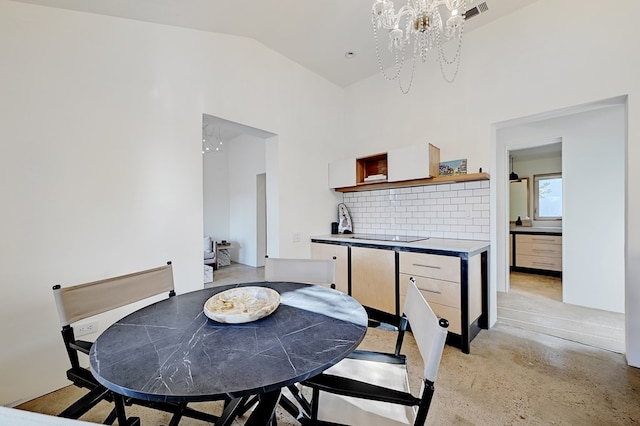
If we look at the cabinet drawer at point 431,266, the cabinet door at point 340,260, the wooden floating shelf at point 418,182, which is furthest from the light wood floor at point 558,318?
the cabinet door at point 340,260

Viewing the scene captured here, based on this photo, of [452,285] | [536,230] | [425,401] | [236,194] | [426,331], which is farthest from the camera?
[236,194]

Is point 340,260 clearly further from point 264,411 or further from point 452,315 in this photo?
point 264,411

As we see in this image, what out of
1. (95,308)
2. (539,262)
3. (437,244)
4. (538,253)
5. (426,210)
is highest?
(426,210)

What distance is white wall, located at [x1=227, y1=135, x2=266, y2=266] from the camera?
602 centimetres

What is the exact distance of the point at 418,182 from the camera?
2941 mm

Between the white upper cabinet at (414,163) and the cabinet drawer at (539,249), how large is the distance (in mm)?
3523

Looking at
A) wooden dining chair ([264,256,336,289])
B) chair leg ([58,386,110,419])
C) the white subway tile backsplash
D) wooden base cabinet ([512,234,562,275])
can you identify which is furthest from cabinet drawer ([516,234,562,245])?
chair leg ([58,386,110,419])

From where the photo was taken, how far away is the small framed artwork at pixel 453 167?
2.78 meters

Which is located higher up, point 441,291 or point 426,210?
point 426,210

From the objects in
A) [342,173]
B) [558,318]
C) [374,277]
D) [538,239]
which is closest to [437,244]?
[374,277]

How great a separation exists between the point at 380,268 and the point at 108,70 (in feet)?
9.51

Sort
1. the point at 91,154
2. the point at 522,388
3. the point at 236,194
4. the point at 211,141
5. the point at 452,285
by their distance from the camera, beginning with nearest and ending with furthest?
the point at 522,388 < the point at 91,154 < the point at 452,285 < the point at 211,141 < the point at 236,194

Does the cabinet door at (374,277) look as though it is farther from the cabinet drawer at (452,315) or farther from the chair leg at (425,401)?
the chair leg at (425,401)

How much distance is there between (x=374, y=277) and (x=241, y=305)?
1.89 meters
